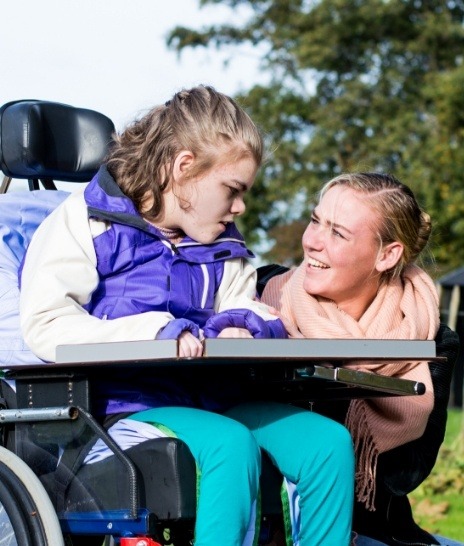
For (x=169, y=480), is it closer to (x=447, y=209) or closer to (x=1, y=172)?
(x=1, y=172)

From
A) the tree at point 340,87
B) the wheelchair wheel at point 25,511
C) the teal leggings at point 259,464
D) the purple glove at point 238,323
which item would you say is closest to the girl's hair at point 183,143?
the purple glove at point 238,323

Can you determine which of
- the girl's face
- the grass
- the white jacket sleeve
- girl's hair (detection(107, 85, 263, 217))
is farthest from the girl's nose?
the grass

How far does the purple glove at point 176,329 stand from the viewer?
9.05ft

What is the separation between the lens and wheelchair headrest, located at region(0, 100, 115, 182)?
3.60 metres

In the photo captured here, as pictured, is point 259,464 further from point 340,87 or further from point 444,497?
point 340,87

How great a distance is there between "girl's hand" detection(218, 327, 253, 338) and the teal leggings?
Answer: 204 mm

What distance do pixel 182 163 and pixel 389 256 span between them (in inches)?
28.4

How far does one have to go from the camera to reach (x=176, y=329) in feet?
9.07

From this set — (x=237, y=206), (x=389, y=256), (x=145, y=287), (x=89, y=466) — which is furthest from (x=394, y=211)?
(x=89, y=466)

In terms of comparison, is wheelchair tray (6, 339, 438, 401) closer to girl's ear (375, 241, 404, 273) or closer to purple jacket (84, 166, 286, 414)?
purple jacket (84, 166, 286, 414)

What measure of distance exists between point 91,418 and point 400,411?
95cm

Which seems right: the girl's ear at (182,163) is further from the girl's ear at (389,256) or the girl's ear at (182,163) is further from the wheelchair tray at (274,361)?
the girl's ear at (389,256)

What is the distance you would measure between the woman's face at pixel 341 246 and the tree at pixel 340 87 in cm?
1680

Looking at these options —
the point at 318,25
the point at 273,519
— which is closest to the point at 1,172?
the point at 273,519
